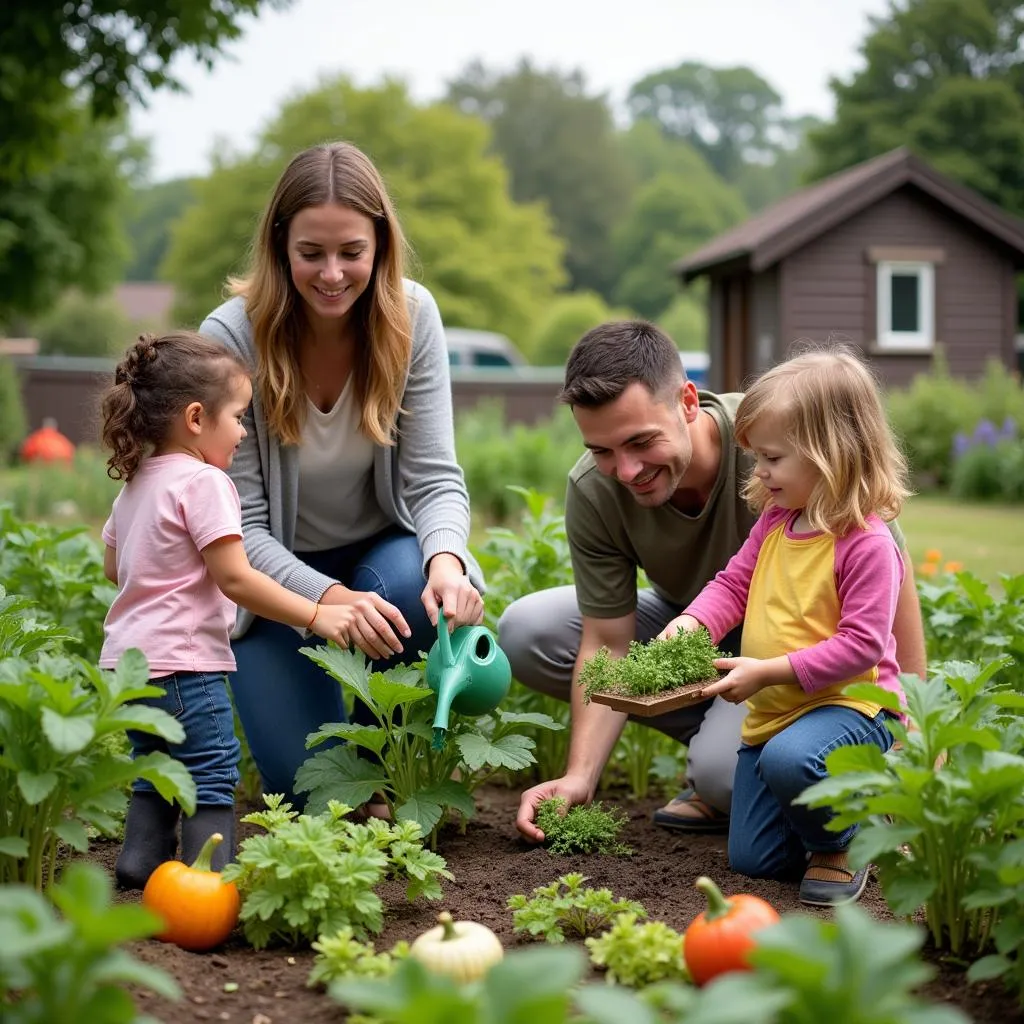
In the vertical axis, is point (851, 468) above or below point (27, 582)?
above

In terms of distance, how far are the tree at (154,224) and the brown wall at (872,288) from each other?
5110 cm

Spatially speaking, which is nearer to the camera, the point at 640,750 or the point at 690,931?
the point at 690,931

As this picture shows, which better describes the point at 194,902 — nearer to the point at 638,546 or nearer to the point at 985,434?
the point at 638,546

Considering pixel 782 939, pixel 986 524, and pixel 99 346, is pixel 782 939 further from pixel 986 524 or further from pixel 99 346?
pixel 99 346

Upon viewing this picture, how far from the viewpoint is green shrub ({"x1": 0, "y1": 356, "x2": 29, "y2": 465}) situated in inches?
723

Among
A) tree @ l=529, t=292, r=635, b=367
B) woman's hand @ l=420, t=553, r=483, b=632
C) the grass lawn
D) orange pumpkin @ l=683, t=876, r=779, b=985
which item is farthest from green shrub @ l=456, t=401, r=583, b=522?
tree @ l=529, t=292, r=635, b=367

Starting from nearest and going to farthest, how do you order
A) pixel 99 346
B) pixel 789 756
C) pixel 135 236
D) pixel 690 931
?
pixel 690 931 → pixel 789 756 → pixel 99 346 → pixel 135 236

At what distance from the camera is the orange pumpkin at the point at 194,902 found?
237 centimetres

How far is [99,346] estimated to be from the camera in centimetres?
3444

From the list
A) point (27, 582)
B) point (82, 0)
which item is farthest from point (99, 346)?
point (27, 582)

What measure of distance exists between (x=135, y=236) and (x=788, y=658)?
2748 inches

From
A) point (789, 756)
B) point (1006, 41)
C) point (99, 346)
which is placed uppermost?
point (1006, 41)

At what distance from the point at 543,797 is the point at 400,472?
0.99m

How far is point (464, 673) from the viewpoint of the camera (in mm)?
2896
